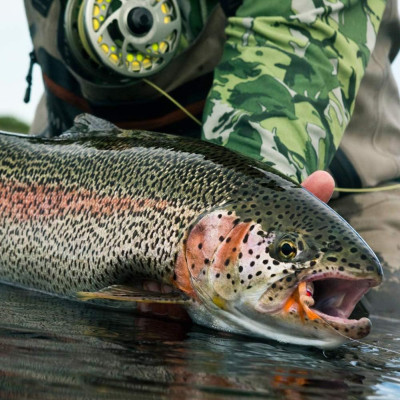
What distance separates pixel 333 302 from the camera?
2.33 metres

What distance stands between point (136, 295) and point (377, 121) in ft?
7.13

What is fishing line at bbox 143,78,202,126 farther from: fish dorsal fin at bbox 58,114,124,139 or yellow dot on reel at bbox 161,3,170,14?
fish dorsal fin at bbox 58,114,124,139

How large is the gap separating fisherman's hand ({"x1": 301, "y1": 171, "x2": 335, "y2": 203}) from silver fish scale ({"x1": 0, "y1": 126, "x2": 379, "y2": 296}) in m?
0.13

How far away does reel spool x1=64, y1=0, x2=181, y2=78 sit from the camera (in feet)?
11.8

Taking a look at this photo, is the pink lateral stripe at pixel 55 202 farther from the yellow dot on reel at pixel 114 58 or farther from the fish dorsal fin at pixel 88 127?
the yellow dot on reel at pixel 114 58

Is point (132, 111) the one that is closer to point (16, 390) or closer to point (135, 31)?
point (135, 31)

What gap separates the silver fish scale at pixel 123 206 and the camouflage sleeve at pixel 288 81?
0.97 ft

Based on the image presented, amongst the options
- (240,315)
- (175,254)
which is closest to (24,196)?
(175,254)

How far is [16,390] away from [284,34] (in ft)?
6.53

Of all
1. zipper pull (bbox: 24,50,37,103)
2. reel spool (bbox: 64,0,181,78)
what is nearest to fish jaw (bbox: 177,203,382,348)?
reel spool (bbox: 64,0,181,78)

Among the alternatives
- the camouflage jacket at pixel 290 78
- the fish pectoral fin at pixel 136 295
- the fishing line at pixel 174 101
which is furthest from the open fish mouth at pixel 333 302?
the fishing line at pixel 174 101

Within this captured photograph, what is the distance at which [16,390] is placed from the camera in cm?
166

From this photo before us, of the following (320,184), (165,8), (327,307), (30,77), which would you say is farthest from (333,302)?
(30,77)

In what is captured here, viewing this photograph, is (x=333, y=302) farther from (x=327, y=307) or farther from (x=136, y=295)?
(x=136, y=295)
